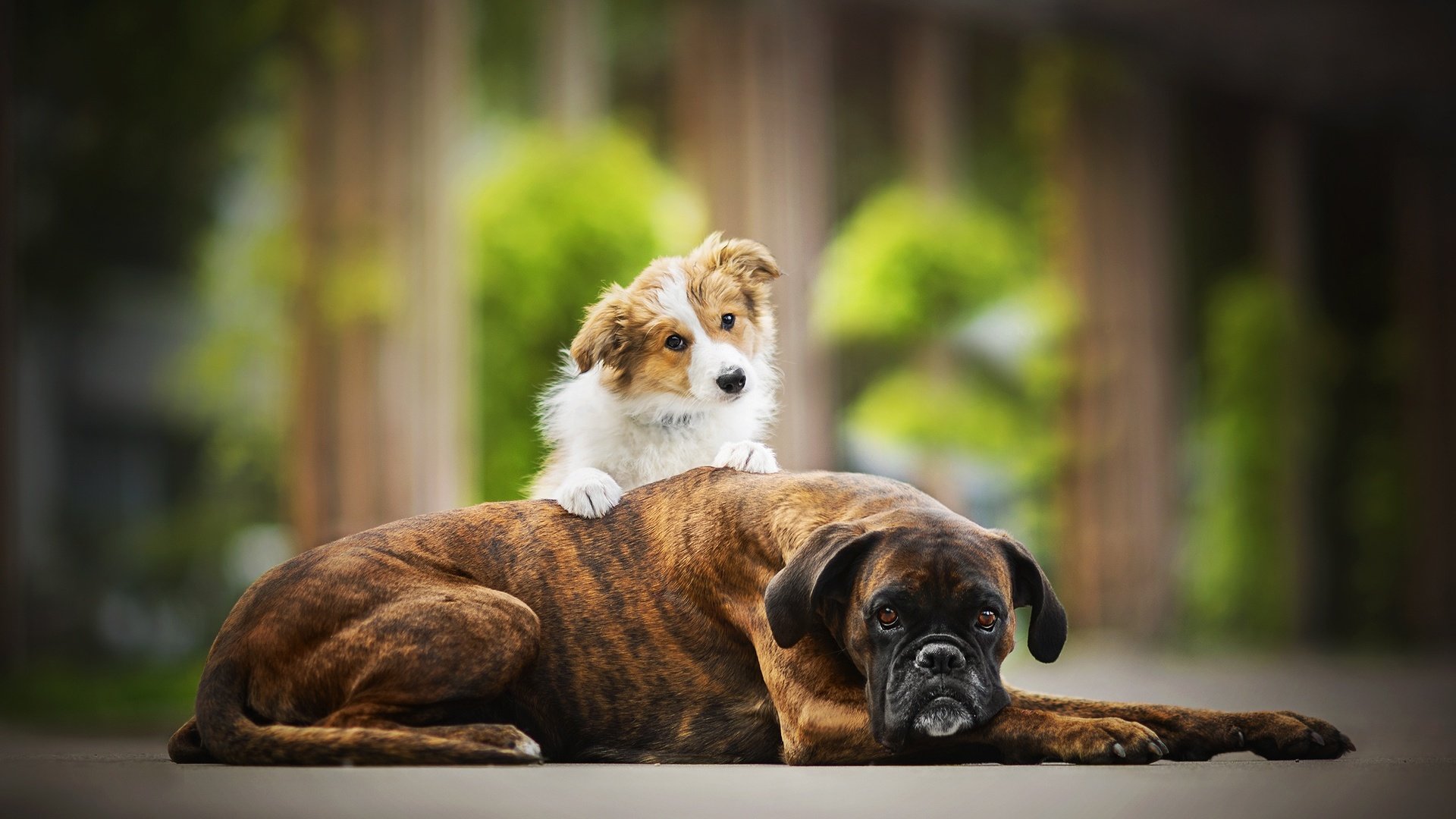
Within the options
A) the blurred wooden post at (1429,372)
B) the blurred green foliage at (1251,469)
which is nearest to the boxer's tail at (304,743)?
the blurred green foliage at (1251,469)

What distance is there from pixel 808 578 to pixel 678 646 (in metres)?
0.51

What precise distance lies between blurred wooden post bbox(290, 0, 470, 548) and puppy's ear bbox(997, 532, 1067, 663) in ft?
20.0

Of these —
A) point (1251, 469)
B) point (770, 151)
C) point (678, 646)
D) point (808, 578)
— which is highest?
point (770, 151)

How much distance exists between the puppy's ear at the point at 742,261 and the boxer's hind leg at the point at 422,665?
4.09 feet

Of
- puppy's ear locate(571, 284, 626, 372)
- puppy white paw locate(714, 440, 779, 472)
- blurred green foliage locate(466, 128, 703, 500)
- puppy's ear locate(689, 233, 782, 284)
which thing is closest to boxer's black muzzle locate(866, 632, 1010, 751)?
puppy white paw locate(714, 440, 779, 472)

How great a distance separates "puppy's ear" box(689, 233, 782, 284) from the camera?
385 cm

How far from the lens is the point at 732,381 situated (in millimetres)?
3664

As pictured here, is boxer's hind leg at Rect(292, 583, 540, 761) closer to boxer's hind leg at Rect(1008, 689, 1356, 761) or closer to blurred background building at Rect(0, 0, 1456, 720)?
boxer's hind leg at Rect(1008, 689, 1356, 761)

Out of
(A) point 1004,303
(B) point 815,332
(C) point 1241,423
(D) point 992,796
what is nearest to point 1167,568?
(C) point 1241,423

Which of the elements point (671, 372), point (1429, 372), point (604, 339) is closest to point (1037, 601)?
point (671, 372)

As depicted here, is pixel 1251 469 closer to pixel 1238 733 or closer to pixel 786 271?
pixel 786 271

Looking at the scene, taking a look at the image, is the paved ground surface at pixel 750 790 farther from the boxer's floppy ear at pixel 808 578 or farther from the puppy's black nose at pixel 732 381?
the puppy's black nose at pixel 732 381

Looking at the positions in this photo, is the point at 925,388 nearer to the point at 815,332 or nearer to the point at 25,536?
the point at 815,332

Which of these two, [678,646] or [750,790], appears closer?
[750,790]
